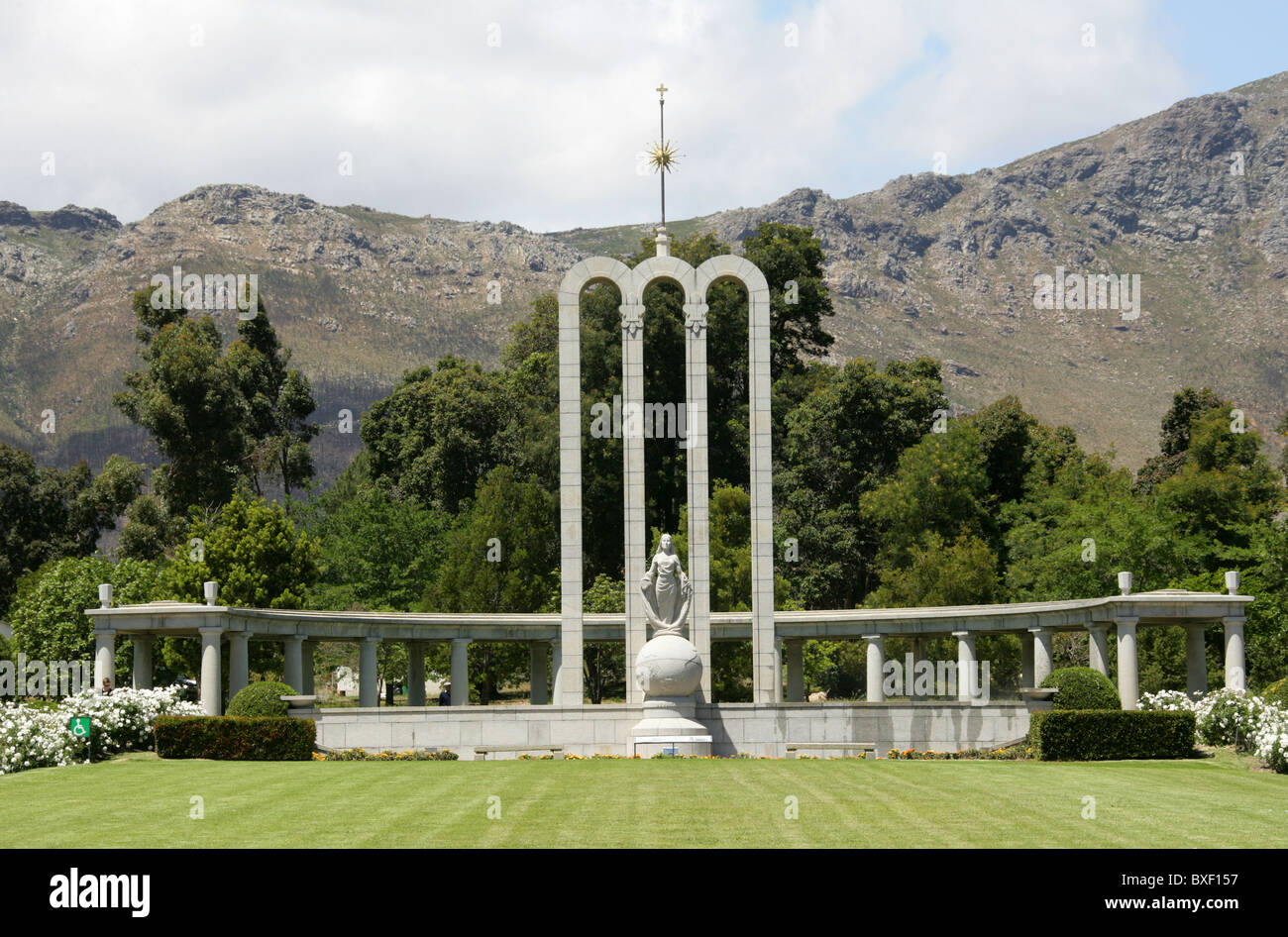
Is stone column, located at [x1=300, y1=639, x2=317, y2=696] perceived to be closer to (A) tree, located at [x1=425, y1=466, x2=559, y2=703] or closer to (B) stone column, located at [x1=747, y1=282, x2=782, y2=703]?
(A) tree, located at [x1=425, y1=466, x2=559, y2=703]

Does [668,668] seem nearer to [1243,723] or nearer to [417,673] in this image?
[1243,723]

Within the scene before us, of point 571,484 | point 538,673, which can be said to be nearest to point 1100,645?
point 571,484

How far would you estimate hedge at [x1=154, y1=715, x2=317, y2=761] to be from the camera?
101 ft

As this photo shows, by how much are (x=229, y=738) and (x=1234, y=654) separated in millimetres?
26966

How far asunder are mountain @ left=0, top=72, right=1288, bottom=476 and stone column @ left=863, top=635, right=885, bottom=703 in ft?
268

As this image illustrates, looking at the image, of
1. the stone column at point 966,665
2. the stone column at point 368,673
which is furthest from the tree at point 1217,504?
the stone column at point 368,673

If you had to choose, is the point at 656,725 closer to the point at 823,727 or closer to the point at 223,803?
the point at 823,727

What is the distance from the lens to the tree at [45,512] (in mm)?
72375

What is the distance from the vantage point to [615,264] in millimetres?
41531

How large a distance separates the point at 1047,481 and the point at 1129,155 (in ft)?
428

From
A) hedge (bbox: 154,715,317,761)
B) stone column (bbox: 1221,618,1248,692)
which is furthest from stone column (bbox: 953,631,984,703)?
hedge (bbox: 154,715,317,761)

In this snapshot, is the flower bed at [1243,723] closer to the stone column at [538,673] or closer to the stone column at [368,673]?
the stone column at [538,673]
